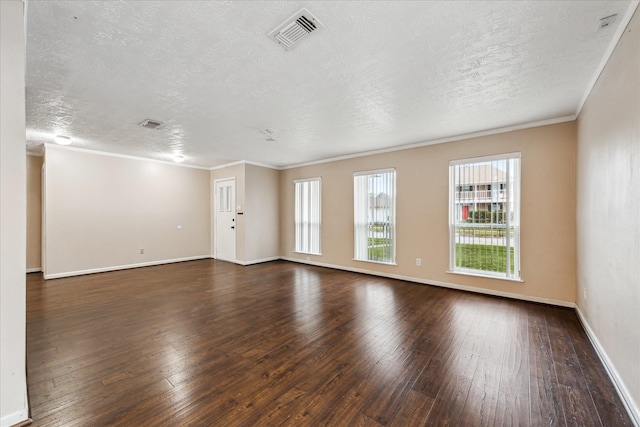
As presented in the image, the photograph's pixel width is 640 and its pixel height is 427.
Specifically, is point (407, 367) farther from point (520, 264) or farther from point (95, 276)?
point (95, 276)

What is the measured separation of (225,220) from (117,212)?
2.36 metres

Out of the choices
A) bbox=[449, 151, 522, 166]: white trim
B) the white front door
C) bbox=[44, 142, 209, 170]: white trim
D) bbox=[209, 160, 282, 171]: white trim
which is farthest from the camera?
the white front door

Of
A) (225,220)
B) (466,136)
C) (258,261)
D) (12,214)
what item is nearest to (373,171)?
(466,136)

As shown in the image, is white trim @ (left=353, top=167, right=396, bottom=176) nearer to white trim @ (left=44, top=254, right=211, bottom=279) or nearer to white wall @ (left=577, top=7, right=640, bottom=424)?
white wall @ (left=577, top=7, right=640, bottom=424)

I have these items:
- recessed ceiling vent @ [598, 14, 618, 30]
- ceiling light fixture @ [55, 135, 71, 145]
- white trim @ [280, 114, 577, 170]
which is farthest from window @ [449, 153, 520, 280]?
ceiling light fixture @ [55, 135, 71, 145]

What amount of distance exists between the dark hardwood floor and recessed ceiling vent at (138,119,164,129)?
8.60ft

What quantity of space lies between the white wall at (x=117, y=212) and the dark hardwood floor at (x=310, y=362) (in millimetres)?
1565

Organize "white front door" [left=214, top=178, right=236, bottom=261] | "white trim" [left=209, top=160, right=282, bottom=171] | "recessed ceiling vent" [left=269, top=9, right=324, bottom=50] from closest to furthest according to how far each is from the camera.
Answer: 1. "recessed ceiling vent" [left=269, top=9, right=324, bottom=50]
2. "white trim" [left=209, top=160, right=282, bottom=171]
3. "white front door" [left=214, top=178, right=236, bottom=261]

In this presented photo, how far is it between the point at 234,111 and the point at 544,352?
167 inches

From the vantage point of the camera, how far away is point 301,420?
5.37 feet

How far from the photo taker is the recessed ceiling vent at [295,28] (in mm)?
1761

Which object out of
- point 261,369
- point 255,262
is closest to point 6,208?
point 261,369

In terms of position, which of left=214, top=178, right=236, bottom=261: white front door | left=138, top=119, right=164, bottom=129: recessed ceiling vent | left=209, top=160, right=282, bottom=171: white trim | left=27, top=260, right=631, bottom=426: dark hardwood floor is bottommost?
left=27, top=260, right=631, bottom=426: dark hardwood floor

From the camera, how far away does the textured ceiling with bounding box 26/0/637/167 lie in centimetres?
174
